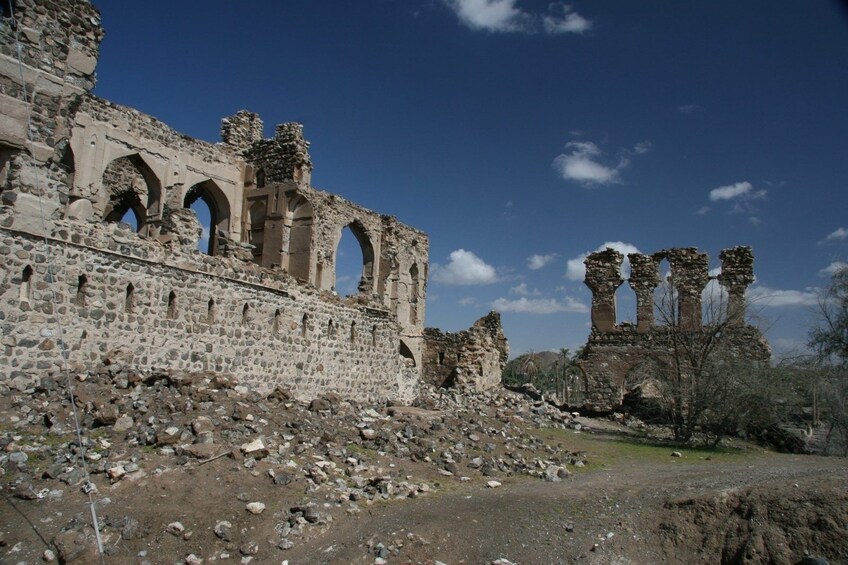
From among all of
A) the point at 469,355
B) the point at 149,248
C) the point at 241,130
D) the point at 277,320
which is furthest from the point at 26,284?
the point at 469,355

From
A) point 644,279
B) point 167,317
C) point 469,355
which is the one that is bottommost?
point 469,355

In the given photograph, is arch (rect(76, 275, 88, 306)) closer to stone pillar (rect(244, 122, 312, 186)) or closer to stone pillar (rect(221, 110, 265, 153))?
stone pillar (rect(244, 122, 312, 186))

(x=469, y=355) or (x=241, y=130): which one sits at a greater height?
(x=241, y=130)

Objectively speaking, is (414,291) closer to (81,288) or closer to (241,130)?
(241,130)

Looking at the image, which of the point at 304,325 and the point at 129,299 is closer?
the point at 129,299

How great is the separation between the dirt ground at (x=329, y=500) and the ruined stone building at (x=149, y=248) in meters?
1.09

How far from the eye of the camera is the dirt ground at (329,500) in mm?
6828

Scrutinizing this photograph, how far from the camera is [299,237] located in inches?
743

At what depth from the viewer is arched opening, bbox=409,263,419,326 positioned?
31.3 meters

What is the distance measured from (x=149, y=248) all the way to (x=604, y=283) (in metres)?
21.1

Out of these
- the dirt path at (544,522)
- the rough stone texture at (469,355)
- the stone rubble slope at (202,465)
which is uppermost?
the rough stone texture at (469,355)

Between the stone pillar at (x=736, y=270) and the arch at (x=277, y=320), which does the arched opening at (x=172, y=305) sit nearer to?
the arch at (x=277, y=320)

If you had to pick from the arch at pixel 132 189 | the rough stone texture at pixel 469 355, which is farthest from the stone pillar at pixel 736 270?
the arch at pixel 132 189

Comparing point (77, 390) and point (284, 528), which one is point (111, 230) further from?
point (284, 528)
